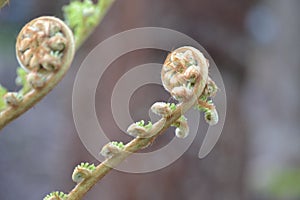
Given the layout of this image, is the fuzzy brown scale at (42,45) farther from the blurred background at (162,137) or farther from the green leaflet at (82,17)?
the blurred background at (162,137)

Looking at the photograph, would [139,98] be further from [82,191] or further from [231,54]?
[82,191]

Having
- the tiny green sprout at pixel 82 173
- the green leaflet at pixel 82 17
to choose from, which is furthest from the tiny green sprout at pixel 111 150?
the green leaflet at pixel 82 17

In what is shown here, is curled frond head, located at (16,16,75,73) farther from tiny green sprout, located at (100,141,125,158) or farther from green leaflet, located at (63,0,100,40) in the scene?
green leaflet, located at (63,0,100,40)

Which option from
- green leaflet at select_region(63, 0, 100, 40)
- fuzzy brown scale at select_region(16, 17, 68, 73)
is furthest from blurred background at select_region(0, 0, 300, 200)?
fuzzy brown scale at select_region(16, 17, 68, 73)

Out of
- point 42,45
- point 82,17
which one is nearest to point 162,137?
point 82,17

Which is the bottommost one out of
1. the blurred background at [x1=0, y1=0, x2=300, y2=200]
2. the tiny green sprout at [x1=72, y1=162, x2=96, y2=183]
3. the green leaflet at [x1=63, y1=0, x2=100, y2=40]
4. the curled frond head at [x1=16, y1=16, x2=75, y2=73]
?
the tiny green sprout at [x1=72, y1=162, x2=96, y2=183]
